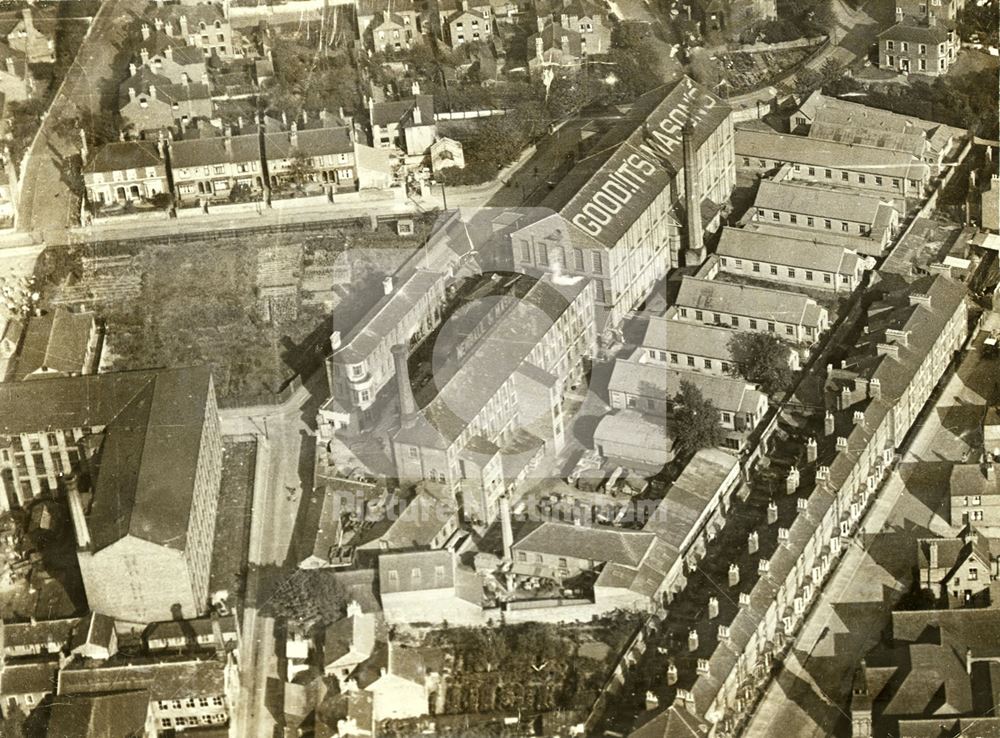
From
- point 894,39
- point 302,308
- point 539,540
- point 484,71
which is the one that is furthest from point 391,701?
point 894,39

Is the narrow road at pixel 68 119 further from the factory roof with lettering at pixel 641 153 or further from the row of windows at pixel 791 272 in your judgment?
the row of windows at pixel 791 272

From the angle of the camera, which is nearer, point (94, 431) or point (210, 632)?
point (210, 632)

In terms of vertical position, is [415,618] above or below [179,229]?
below

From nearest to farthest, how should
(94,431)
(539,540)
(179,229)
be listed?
(539,540)
(94,431)
(179,229)

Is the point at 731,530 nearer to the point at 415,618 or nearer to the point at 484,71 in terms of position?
the point at 415,618

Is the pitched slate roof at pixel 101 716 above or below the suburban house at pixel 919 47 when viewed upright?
below

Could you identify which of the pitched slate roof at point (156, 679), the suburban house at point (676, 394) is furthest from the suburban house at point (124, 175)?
the pitched slate roof at point (156, 679)
